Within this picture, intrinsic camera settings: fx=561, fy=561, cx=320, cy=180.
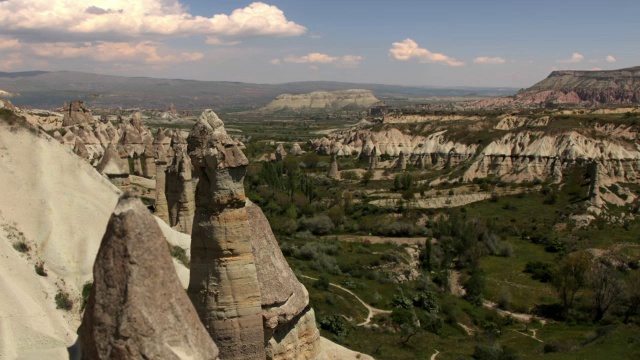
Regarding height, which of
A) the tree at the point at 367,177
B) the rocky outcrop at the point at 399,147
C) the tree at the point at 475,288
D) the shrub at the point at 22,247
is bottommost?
the tree at the point at 475,288

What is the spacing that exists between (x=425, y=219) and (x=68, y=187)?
115 ft

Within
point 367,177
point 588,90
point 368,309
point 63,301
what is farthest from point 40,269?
point 588,90

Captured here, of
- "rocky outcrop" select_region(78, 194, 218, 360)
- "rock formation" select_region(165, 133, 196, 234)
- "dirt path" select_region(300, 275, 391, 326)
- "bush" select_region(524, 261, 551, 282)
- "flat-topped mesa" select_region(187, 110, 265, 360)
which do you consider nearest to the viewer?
"rocky outcrop" select_region(78, 194, 218, 360)

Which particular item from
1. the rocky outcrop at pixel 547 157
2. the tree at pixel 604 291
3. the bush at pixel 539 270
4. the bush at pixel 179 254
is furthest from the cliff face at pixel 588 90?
the bush at pixel 179 254

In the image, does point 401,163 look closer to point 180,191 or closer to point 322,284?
point 322,284

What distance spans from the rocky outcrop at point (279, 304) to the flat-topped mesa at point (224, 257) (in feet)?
2.20

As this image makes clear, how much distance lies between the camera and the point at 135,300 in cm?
524

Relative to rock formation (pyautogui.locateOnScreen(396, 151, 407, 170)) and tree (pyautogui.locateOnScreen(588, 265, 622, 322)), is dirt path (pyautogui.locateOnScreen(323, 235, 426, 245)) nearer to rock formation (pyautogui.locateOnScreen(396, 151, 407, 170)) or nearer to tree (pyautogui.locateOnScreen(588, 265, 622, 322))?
tree (pyautogui.locateOnScreen(588, 265, 622, 322))

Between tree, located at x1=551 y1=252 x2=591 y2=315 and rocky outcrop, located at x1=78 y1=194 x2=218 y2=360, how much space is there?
26.8 m

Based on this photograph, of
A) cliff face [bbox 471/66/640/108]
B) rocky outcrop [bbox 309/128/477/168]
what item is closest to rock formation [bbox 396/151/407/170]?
rocky outcrop [bbox 309/128/477/168]

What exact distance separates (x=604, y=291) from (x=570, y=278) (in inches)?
63.7

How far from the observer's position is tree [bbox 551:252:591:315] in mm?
28297

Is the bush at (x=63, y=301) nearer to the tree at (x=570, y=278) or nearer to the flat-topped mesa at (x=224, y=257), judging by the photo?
the flat-topped mesa at (x=224, y=257)

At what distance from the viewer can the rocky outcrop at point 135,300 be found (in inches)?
205
